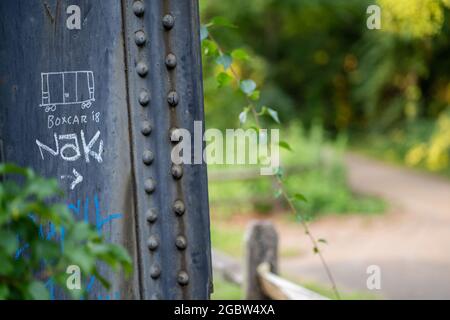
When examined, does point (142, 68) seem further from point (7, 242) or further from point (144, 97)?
point (7, 242)

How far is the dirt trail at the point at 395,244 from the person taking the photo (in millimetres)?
7996

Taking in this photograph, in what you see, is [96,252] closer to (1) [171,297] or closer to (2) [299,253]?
(1) [171,297]

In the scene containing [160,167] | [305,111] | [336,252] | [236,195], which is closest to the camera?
[160,167]

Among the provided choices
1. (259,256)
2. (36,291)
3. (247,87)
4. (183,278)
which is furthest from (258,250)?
(36,291)

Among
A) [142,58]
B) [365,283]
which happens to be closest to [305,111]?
[365,283]

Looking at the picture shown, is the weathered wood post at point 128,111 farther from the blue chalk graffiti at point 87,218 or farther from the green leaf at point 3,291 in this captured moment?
the green leaf at point 3,291

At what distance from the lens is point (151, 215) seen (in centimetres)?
195

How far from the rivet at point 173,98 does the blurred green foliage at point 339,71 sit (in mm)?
12879

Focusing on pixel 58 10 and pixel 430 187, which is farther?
pixel 430 187

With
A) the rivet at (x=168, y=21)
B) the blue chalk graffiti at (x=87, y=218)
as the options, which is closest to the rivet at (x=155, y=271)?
the blue chalk graffiti at (x=87, y=218)

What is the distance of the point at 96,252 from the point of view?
3.66ft

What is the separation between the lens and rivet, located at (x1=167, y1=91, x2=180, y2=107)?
77.0 inches

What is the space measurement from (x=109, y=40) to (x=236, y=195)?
11.1 meters

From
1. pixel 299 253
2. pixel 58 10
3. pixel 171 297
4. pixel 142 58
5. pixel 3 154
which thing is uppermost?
pixel 58 10
